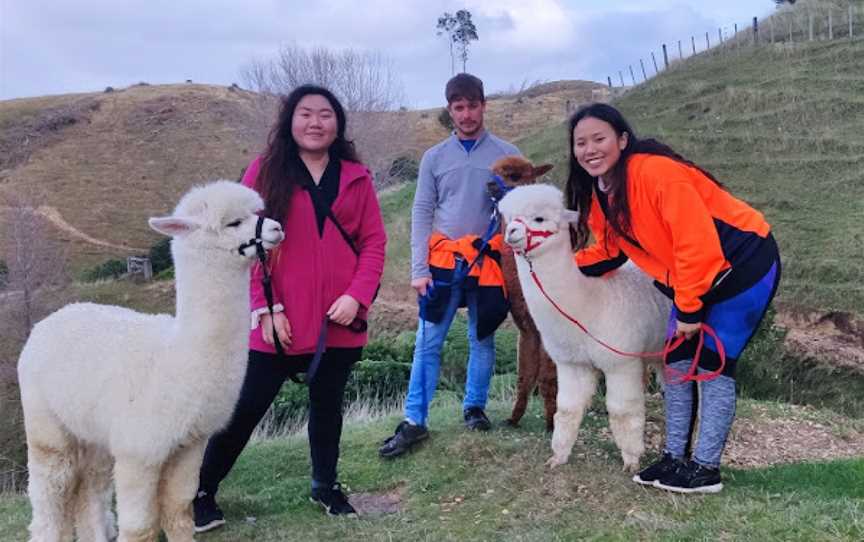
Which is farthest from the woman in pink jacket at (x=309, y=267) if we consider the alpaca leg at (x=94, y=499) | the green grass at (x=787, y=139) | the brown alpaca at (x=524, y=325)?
the green grass at (x=787, y=139)

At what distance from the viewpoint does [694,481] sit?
3.63 metres

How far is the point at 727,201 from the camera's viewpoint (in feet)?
11.4

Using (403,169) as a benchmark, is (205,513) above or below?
below

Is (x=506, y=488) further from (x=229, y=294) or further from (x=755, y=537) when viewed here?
(x=229, y=294)

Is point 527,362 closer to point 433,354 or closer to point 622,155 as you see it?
point 433,354

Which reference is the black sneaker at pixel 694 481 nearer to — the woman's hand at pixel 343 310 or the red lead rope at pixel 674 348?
the red lead rope at pixel 674 348

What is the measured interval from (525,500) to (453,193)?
1.88 meters

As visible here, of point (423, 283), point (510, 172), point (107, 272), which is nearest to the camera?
point (510, 172)

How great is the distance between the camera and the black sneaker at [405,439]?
4.85 m

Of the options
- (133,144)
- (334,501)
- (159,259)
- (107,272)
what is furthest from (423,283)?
(133,144)

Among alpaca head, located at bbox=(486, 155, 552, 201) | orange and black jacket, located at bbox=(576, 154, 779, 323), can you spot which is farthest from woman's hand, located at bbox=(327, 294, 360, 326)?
orange and black jacket, located at bbox=(576, 154, 779, 323)

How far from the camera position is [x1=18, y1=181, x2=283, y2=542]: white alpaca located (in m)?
3.02

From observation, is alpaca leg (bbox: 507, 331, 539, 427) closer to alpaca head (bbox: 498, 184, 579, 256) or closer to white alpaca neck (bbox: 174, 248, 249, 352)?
alpaca head (bbox: 498, 184, 579, 256)

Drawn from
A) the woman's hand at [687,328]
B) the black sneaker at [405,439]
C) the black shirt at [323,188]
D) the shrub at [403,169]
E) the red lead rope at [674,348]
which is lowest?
the black sneaker at [405,439]
